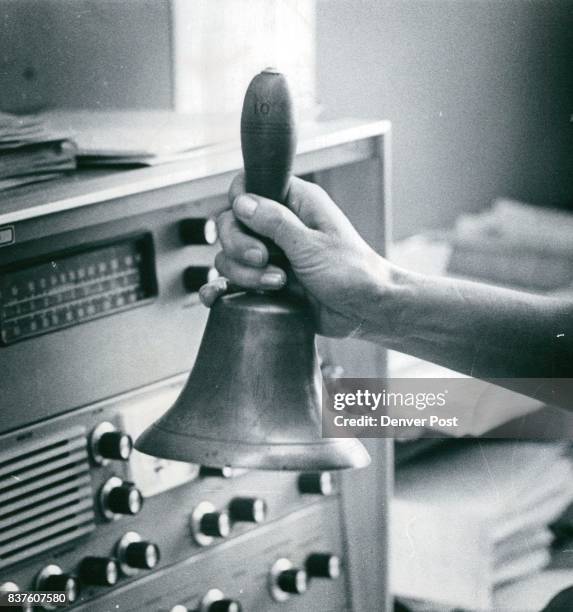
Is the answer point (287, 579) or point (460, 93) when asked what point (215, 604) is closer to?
point (287, 579)

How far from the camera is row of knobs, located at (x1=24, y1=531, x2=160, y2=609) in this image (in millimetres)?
1104

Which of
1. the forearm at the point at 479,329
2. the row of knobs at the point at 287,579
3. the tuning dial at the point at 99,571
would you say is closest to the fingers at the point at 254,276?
the forearm at the point at 479,329

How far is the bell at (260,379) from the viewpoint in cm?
83

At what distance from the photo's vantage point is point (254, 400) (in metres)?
0.88

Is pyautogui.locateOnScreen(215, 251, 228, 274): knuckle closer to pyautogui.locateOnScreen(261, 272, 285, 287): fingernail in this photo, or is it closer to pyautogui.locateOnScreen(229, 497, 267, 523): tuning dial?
pyautogui.locateOnScreen(261, 272, 285, 287): fingernail

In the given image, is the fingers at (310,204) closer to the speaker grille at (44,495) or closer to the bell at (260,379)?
the bell at (260,379)

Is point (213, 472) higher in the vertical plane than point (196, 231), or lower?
lower

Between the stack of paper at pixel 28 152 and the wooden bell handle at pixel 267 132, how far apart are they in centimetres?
29

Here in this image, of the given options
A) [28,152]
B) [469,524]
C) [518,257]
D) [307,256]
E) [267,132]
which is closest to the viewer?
[267,132]

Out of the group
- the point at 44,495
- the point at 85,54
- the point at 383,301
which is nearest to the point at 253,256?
the point at 383,301

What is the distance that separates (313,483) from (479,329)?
0.34 meters

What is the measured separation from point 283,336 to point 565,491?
3.92ft

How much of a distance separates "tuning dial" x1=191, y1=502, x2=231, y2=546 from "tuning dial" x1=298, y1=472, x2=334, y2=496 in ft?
0.48

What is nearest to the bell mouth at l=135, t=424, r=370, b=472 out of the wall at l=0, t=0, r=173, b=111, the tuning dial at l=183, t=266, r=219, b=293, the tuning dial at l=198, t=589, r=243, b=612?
the tuning dial at l=183, t=266, r=219, b=293
